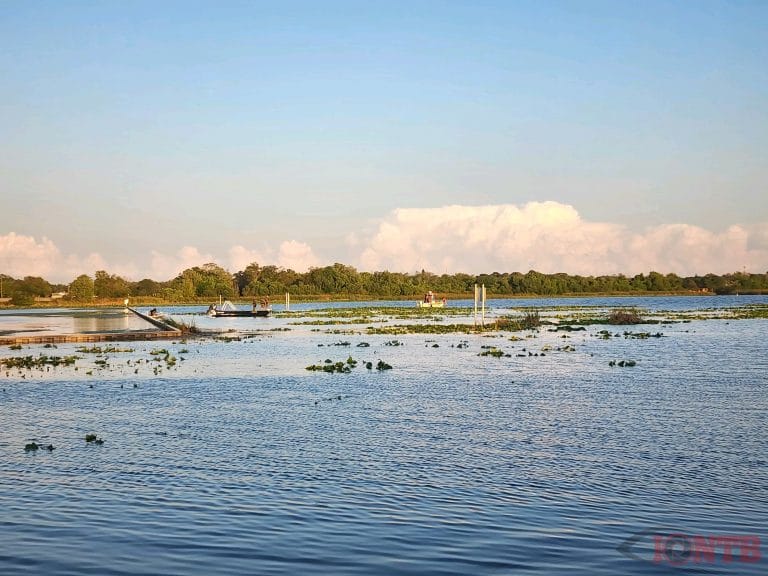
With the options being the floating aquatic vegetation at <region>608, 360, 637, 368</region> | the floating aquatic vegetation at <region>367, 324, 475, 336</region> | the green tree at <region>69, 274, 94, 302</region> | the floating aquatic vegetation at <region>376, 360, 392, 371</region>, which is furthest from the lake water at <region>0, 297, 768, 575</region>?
the green tree at <region>69, 274, 94, 302</region>

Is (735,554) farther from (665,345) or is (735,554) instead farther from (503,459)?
(665,345)

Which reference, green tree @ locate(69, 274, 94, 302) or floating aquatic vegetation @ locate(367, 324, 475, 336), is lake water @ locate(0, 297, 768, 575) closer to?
floating aquatic vegetation @ locate(367, 324, 475, 336)

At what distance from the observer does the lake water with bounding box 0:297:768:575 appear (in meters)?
9.97

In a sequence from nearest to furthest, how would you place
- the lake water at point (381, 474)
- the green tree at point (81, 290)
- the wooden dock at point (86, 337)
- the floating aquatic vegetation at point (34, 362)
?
the lake water at point (381, 474), the floating aquatic vegetation at point (34, 362), the wooden dock at point (86, 337), the green tree at point (81, 290)

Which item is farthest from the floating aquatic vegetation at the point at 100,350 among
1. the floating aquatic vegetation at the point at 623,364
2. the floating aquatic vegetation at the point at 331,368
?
the floating aquatic vegetation at the point at 623,364

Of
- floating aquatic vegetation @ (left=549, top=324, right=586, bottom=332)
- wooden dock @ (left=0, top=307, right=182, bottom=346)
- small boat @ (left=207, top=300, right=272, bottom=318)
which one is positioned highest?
small boat @ (left=207, top=300, right=272, bottom=318)

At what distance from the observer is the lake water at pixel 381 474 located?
9.97 meters

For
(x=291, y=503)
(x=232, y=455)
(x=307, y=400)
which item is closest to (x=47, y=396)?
(x=307, y=400)

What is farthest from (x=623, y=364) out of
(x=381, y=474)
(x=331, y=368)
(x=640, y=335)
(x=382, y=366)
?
(x=381, y=474)

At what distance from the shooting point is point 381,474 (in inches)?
559

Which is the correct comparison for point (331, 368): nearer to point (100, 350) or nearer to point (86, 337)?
point (100, 350)

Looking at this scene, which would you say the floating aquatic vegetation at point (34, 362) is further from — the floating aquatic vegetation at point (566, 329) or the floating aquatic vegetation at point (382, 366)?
the floating aquatic vegetation at point (566, 329)

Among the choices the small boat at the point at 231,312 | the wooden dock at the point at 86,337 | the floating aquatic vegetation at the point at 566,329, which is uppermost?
the small boat at the point at 231,312

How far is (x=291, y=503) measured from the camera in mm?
12352
